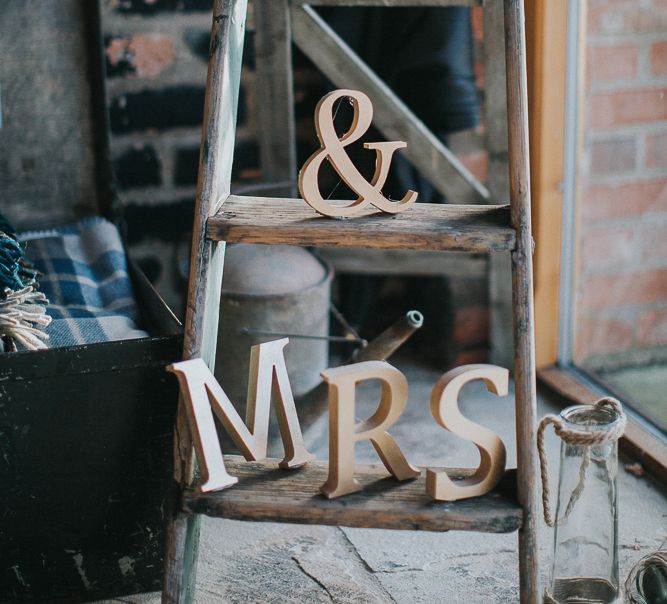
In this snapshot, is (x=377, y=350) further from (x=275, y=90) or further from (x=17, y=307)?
(x=275, y=90)

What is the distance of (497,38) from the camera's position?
2.53 m

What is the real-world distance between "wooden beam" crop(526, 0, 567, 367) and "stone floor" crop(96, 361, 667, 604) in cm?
64

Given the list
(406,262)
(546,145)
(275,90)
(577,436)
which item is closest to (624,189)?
(546,145)

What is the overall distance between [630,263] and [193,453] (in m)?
1.67

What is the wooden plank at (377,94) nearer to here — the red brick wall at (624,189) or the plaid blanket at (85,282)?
the red brick wall at (624,189)

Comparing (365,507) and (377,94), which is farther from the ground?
(377,94)

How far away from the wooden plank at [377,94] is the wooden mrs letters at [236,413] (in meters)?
1.12

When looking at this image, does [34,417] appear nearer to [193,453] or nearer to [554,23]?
[193,453]

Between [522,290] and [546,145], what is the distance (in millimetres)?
1252

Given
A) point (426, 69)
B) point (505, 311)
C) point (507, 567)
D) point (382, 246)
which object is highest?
point (426, 69)

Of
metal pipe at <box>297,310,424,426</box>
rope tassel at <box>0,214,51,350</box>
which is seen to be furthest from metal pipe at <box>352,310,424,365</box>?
rope tassel at <box>0,214,51,350</box>

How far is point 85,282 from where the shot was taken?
2172 mm

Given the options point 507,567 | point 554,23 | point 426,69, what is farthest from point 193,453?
point 554,23

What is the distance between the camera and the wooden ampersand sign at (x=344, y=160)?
1543 millimetres
